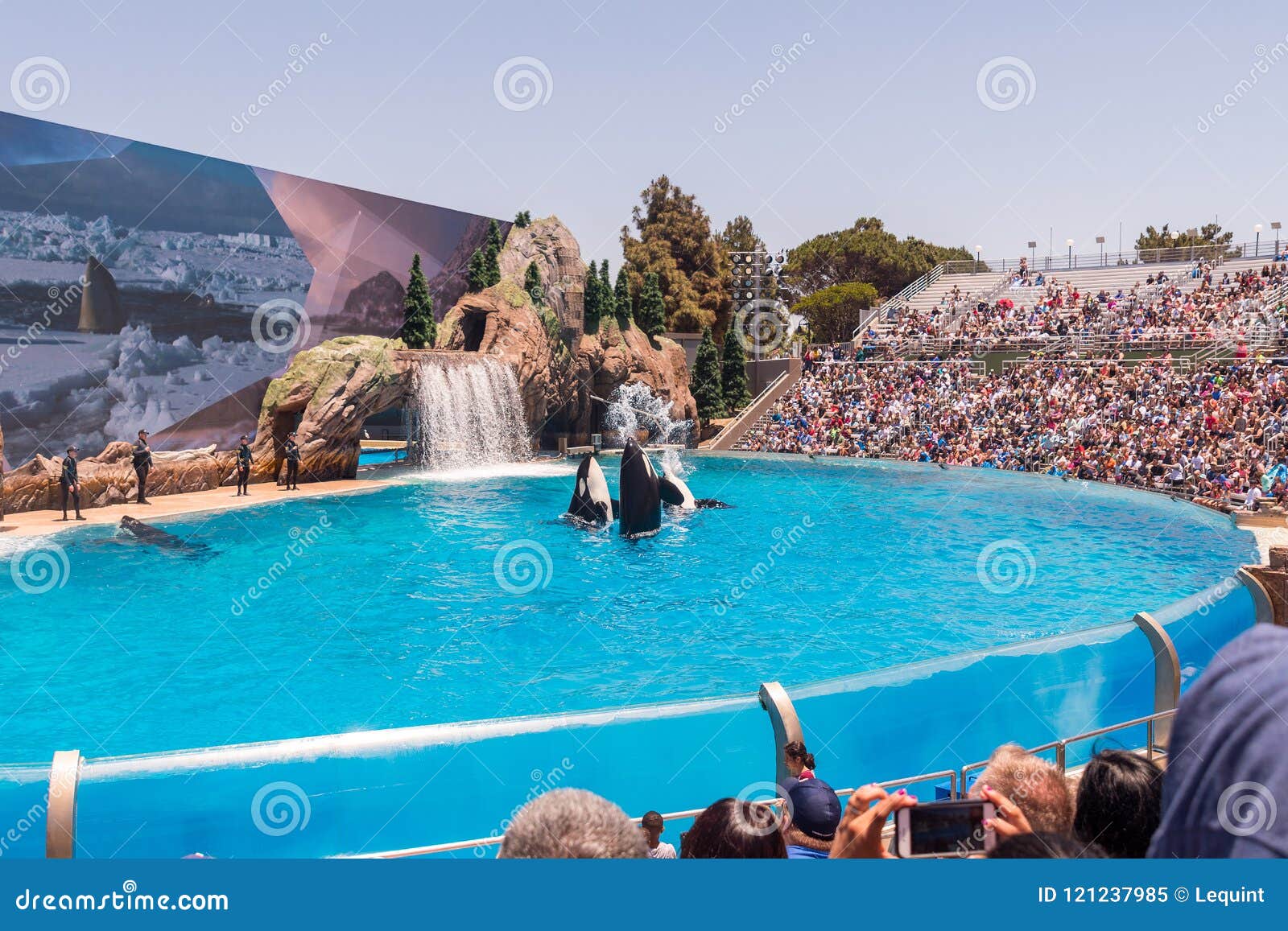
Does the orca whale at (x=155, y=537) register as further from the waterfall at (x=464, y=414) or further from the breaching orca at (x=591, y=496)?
the waterfall at (x=464, y=414)

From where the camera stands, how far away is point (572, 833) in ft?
5.42

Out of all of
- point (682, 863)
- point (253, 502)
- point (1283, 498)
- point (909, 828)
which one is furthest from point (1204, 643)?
point (253, 502)

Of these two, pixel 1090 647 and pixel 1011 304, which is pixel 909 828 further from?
pixel 1011 304

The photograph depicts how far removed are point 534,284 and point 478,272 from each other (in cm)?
165

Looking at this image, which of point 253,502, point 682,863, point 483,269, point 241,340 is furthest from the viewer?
point 483,269

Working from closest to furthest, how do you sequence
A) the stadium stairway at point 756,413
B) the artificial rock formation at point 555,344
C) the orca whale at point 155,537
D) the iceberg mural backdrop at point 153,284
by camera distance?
the orca whale at point 155,537, the iceberg mural backdrop at point 153,284, the artificial rock formation at point 555,344, the stadium stairway at point 756,413

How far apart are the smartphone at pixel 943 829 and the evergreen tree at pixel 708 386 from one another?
33272mm

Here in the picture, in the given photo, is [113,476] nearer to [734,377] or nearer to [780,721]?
[780,721]

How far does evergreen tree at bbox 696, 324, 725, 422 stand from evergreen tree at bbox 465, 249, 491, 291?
862cm

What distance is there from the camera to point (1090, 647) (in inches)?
237

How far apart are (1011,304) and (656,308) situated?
1229cm

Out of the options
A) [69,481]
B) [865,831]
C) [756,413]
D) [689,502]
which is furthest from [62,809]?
[756,413]

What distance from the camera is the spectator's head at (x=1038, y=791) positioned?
7.49 ft

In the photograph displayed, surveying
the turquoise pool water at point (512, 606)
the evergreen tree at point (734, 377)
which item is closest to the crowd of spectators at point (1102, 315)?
the evergreen tree at point (734, 377)
